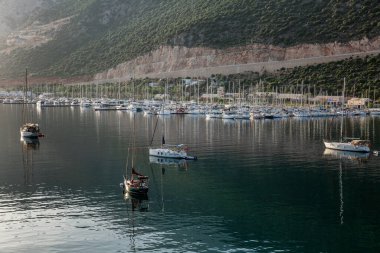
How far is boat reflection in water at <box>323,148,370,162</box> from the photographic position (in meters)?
53.1

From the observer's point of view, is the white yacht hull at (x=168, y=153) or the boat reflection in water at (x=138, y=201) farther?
the white yacht hull at (x=168, y=153)

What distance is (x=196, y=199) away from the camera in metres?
36.8

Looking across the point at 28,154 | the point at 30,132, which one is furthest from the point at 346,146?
the point at 30,132

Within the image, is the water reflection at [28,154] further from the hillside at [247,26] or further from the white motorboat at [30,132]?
the hillside at [247,26]

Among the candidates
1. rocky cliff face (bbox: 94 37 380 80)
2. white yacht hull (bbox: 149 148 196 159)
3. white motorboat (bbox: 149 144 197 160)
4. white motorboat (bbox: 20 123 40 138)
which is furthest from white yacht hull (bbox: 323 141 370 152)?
rocky cliff face (bbox: 94 37 380 80)

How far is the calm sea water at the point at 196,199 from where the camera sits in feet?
94.5

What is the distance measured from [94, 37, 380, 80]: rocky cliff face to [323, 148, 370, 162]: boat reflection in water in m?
79.9

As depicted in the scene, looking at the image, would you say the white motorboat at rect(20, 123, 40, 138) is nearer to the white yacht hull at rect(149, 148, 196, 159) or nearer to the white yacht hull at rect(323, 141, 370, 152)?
the white yacht hull at rect(149, 148, 196, 159)

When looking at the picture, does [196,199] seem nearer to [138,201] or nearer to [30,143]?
[138,201]

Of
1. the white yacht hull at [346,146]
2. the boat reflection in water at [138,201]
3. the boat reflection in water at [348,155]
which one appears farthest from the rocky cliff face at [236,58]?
the boat reflection in water at [138,201]

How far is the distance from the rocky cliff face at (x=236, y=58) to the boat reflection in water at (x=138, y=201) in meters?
104

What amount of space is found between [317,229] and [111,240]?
1069 cm

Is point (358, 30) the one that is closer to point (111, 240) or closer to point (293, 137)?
point (293, 137)

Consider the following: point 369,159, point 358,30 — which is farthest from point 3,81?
point 369,159
